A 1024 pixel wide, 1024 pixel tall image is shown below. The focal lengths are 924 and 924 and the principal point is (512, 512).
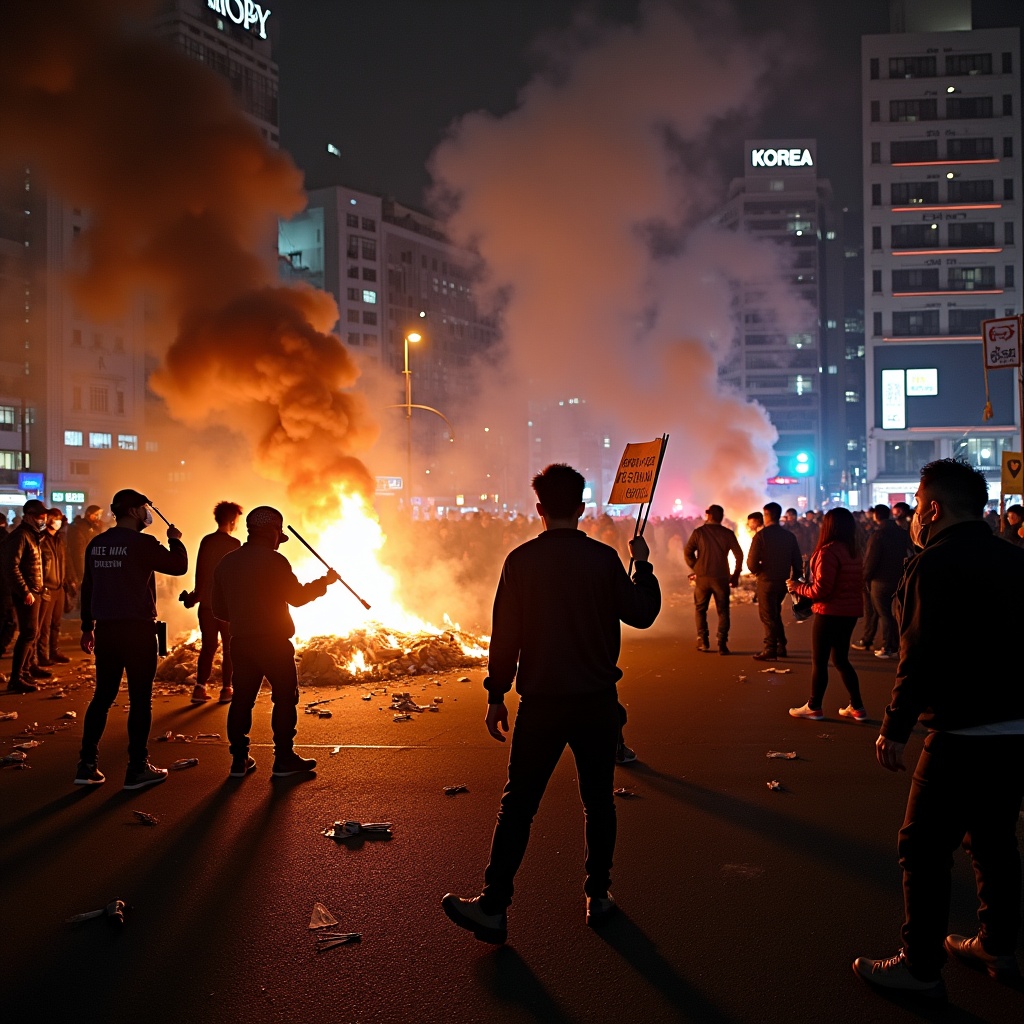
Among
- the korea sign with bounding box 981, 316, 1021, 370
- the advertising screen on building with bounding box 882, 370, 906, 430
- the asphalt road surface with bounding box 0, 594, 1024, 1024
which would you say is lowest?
the asphalt road surface with bounding box 0, 594, 1024, 1024

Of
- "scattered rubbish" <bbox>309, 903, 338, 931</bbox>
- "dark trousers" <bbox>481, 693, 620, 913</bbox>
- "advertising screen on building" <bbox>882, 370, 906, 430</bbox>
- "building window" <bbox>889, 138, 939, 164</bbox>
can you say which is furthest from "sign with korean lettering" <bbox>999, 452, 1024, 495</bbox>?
"building window" <bbox>889, 138, 939, 164</bbox>

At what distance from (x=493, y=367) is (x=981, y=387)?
244 ft

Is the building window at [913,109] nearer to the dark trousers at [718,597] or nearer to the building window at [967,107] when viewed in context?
the building window at [967,107]


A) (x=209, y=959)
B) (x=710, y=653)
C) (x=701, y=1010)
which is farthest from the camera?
(x=710, y=653)

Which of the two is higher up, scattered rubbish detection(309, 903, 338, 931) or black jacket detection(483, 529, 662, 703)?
black jacket detection(483, 529, 662, 703)

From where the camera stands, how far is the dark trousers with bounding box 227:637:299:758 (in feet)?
22.2

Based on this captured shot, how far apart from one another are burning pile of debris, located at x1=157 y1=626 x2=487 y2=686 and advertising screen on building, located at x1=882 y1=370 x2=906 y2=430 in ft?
176

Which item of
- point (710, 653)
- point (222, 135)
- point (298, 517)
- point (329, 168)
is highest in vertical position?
point (329, 168)

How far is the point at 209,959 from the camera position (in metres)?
3.90

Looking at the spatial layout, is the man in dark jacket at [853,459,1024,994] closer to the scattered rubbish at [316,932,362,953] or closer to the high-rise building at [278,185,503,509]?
the scattered rubbish at [316,932,362,953]

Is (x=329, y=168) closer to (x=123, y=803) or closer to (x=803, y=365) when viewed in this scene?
(x=803, y=365)

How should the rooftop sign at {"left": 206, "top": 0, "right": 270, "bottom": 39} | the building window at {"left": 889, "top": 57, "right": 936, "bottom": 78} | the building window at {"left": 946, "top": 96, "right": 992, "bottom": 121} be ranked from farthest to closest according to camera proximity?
the building window at {"left": 889, "top": 57, "right": 936, "bottom": 78}
the building window at {"left": 946, "top": 96, "right": 992, "bottom": 121}
the rooftop sign at {"left": 206, "top": 0, "right": 270, "bottom": 39}

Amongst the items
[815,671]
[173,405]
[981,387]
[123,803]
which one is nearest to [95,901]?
[123,803]

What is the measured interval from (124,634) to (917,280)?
70.5 metres
